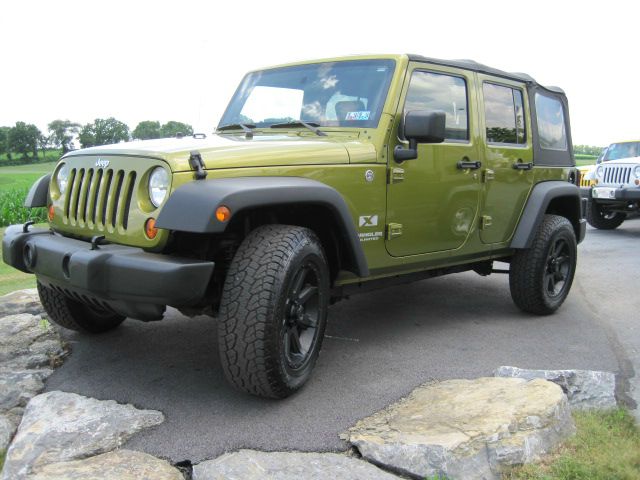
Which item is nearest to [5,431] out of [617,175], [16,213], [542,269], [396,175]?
[396,175]

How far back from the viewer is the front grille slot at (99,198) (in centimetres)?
316

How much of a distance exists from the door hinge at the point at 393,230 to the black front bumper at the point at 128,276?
1338mm

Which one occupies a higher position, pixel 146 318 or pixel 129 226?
pixel 129 226

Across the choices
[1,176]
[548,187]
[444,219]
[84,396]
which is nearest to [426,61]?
[444,219]

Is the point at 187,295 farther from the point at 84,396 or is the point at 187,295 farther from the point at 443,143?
the point at 443,143

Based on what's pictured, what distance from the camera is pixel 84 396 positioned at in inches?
133

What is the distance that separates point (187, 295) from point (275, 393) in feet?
2.32

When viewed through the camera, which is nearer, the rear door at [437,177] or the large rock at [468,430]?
the large rock at [468,430]

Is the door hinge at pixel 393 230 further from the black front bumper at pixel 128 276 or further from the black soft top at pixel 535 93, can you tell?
the black front bumper at pixel 128 276

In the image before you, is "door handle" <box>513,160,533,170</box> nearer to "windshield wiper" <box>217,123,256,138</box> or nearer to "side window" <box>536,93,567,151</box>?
"side window" <box>536,93,567,151</box>

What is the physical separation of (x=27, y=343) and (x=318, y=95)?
2542 mm

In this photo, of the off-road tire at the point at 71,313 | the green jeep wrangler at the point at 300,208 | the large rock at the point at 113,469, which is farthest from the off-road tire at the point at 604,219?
the large rock at the point at 113,469

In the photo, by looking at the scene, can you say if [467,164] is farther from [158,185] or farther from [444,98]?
[158,185]

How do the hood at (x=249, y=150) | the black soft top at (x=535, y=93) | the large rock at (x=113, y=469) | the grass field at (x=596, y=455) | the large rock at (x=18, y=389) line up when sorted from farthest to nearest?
the black soft top at (x=535, y=93), the large rock at (x=18, y=389), the hood at (x=249, y=150), the grass field at (x=596, y=455), the large rock at (x=113, y=469)
